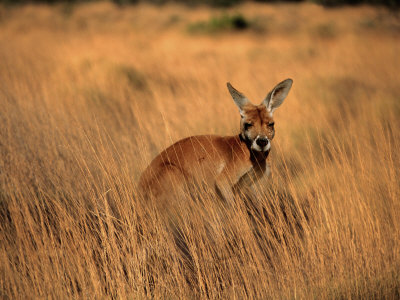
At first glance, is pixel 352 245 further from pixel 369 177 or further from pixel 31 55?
pixel 31 55

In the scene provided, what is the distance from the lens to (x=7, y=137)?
407 cm

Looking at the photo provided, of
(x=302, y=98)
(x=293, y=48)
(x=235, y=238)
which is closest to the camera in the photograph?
(x=235, y=238)

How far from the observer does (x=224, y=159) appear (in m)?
3.33

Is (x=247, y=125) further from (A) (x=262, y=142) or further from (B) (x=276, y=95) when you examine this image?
(B) (x=276, y=95)

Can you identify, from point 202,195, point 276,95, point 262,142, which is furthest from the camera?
point 276,95

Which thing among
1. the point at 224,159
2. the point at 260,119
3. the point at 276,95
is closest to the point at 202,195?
the point at 224,159

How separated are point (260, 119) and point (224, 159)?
44cm

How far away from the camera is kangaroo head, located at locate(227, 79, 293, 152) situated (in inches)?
120

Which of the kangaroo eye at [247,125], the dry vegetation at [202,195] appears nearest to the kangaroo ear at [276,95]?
the kangaroo eye at [247,125]

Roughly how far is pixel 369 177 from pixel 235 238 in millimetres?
1294

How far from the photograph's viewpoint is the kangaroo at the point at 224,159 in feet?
10.4

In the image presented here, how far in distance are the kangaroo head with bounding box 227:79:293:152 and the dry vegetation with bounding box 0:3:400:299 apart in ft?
1.01

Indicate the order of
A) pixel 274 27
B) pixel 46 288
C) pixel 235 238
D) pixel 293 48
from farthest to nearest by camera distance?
pixel 274 27 < pixel 293 48 < pixel 235 238 < pixel 46 288

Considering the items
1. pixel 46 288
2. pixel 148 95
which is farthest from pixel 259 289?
pixel 148 95
